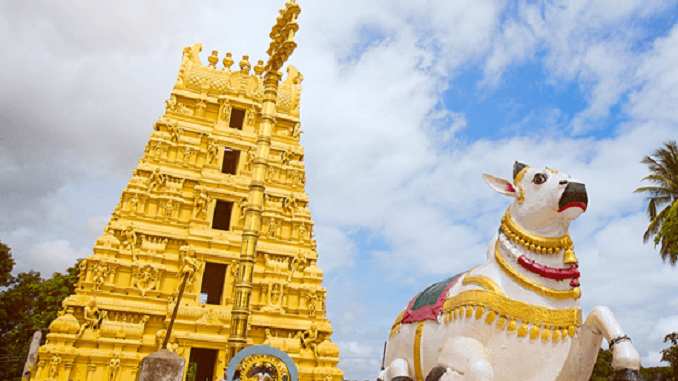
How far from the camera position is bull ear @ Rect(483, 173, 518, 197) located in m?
4.88

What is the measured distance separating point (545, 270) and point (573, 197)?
0.68m

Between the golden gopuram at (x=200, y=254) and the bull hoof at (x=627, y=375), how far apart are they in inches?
524

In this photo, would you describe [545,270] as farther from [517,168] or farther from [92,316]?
[92,316]

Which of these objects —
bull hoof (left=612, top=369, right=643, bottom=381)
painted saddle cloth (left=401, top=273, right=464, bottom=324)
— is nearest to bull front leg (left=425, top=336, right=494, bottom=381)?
painted saddle cloth (left=401, top=273, right=464, bottom=324)

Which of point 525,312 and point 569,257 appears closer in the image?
point 525,312

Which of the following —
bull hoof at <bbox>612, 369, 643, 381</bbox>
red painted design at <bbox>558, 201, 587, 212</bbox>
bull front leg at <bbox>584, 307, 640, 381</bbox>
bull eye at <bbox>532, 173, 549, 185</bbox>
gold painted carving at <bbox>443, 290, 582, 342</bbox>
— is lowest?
bull hoof at <bbox>612, 369, 643, 381</bbox>

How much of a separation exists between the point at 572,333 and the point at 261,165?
7.59 metres

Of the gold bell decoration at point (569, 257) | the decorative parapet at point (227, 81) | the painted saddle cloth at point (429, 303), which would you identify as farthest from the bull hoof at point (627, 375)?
the decorative parapet at point (227, 81)

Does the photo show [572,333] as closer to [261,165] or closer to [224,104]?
[261,165]

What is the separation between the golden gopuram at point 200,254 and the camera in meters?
18.7

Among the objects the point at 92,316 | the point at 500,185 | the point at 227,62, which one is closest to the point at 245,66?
the point at 227,62

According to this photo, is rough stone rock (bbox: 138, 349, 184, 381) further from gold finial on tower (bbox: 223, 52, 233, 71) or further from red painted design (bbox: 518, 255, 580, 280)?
gold finial on tower (bbox: 223, 52, 233, 71)

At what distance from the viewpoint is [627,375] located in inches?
148

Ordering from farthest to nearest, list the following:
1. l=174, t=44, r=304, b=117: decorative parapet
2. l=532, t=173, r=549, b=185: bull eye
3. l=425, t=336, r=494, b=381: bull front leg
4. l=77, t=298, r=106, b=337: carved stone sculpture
A: l=174, t=44, r=304, b=117: decorative parapet
l=77, t=298, r=106, b=337: carved stone sculpture
l=532, t=173, r=549, b=185: bull eye
l=425, t=336, r=494, b=381: bull front leg
